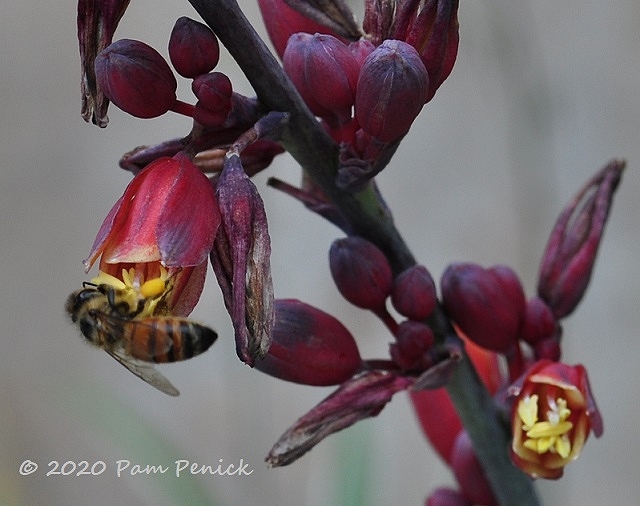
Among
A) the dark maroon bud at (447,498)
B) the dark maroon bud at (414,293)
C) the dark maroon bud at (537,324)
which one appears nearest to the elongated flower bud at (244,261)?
the dark maroon bud at (414,293)

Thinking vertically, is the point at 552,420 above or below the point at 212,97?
below

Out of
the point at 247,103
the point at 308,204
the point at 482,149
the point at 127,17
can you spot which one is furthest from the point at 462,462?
the point at 127,17

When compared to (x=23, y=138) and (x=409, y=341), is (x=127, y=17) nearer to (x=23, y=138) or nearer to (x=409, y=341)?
(x=23, y=138)

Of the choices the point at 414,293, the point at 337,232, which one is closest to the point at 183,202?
the point at 414,293

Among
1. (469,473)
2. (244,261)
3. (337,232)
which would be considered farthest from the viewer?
(337,232)

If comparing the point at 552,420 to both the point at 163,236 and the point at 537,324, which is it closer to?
the point at 537,324

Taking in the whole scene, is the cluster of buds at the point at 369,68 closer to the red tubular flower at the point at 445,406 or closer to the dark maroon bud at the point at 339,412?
the dark maroon bud at the point at 339,412

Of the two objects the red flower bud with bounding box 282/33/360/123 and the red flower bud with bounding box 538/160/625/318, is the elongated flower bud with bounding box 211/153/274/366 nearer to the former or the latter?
the red flower bud with bounding box 282/33/360/123
